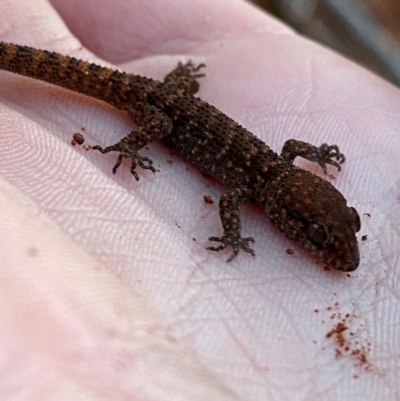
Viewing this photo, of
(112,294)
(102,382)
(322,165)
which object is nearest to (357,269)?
(322,165)

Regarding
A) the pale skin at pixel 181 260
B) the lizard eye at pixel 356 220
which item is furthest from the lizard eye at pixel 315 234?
the lizard eye at pixel 356 220

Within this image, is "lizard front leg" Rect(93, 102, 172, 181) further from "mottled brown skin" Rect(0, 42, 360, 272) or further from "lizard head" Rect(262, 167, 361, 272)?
"lizard head" Rect(262, 167, 361, 272)

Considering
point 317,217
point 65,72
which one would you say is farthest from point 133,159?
point 317,217

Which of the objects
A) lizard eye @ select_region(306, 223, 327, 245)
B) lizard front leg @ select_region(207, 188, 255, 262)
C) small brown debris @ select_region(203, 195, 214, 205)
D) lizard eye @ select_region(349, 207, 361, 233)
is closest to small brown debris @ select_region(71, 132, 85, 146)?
small brown debris @ select_region(203, 195, 214, 205)

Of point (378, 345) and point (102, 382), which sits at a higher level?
point (378, 345)

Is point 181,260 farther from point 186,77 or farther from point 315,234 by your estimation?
point 186,77

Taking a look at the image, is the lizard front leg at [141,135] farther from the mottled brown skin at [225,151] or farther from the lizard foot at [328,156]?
the lizard foot at [328,156]

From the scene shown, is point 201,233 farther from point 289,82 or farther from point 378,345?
point 289,82
